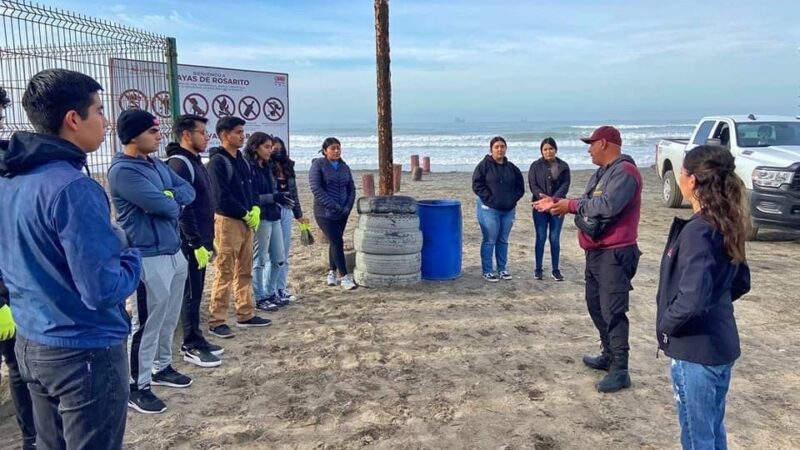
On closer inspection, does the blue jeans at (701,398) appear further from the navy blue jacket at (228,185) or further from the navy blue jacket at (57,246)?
the navy blue jacket at (228,185)

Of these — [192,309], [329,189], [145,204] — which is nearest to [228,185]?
[192,309]

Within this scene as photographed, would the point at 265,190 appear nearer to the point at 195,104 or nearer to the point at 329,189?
the point at 329,189

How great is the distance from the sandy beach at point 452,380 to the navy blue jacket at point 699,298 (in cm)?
116

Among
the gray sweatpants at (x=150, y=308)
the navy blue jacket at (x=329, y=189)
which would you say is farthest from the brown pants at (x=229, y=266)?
the navy blue jacket at (x=329, y=189)

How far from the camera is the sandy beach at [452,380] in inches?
138

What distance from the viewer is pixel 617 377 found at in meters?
4.12

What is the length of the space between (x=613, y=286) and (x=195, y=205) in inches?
126

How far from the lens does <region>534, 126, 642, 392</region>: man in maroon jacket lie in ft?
13.0

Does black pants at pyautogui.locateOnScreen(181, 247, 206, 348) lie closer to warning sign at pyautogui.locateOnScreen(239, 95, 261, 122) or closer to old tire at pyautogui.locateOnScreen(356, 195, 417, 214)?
old tire at pyautogui.locateOnScreen(356, 195, 417, 214)

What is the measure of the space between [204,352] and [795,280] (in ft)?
23.0

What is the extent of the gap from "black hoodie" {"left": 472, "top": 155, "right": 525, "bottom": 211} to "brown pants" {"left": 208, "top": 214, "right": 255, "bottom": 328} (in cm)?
295

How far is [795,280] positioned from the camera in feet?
23.2

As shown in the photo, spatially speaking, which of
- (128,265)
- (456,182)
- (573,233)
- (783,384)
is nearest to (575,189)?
(456,182)

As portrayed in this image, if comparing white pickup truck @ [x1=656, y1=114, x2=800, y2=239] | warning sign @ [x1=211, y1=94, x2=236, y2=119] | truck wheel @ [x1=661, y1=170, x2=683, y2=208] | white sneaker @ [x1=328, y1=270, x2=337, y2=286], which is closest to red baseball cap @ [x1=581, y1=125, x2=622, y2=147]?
white sneaker @ [x1=328, y1=270, x2=337, y2=286]
